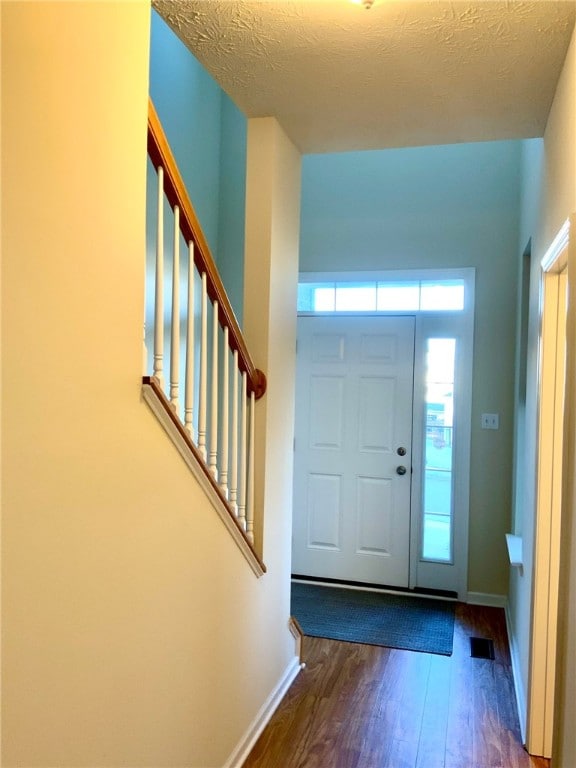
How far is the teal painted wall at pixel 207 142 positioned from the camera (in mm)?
3154

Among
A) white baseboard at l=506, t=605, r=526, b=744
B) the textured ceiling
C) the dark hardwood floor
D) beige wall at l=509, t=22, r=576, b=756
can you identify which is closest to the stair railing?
the textured ceiling

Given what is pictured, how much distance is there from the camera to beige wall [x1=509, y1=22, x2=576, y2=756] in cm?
153

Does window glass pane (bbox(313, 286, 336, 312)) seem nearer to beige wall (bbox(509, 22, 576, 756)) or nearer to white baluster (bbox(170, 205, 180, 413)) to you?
beige wall (bbox(509, 22, 576, 756))

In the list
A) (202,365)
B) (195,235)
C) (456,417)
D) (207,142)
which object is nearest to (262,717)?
(202,365)

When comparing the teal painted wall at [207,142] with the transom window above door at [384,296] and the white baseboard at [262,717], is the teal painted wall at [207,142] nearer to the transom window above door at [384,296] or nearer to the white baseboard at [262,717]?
the transom window above door at [384,296]

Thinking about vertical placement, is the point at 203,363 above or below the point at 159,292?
below

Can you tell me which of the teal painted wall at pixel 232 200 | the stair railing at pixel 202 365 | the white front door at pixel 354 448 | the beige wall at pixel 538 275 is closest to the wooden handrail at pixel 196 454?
the stair railing at pixel 202 365

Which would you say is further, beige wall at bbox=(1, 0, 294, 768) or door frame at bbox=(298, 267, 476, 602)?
door frame at bbox=(298, 267, 476, 602)

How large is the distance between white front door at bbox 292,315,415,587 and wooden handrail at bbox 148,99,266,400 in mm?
1721

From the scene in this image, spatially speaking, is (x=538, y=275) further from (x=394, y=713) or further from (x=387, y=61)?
(x=394, y=713)

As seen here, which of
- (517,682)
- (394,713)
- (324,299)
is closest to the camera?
(394,713)

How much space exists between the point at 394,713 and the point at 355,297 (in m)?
2.48

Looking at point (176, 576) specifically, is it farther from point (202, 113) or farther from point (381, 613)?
point (202, 113)

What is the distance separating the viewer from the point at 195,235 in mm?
1766
